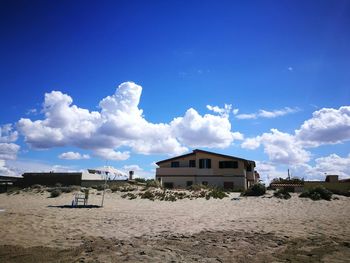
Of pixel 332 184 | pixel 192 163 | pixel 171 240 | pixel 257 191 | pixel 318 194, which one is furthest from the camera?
pixel 192 163

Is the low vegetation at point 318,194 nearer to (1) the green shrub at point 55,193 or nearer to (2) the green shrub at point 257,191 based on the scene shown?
(2) the green shrub at point 257,191

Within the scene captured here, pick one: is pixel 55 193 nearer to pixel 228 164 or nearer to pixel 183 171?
pixel 183 171

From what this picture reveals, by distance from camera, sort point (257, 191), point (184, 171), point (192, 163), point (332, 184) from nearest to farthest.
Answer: point (257, 191), point (332, 184), point (184, 171), point (192, 163)

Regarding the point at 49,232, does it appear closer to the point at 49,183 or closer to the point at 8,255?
the point at 8,255

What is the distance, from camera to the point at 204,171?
42.2 m

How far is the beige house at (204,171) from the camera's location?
135 feet

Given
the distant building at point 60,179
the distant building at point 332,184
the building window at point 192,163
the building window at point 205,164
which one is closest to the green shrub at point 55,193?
the distant building at point 60,179

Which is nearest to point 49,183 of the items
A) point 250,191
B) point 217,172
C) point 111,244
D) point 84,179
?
point 84,179

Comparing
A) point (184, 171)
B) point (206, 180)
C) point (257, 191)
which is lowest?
point (257, 191)

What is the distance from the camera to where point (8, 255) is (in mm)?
6805

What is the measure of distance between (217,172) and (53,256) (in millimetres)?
36384

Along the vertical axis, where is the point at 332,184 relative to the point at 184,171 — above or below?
below

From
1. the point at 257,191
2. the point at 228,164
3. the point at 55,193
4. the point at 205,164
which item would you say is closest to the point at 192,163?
the point at 205,164

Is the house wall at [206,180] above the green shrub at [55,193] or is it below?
above
